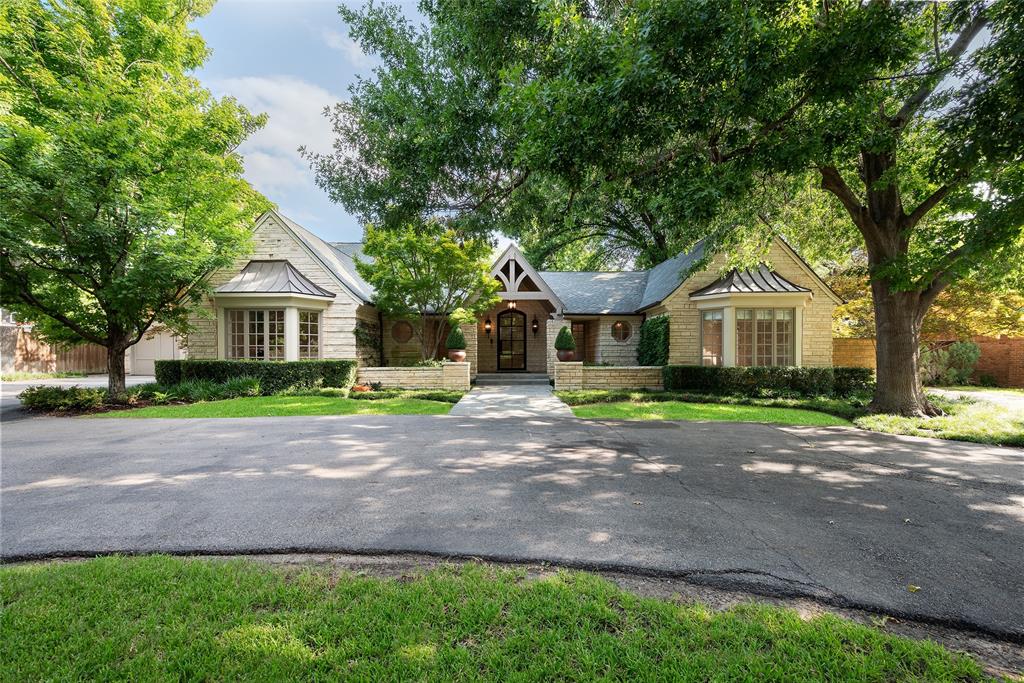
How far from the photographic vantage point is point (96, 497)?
4.38m

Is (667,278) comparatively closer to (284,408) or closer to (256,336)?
(284,408)

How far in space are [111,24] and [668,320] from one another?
18568mm

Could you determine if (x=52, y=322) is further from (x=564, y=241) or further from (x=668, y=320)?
(x=564, y=241)

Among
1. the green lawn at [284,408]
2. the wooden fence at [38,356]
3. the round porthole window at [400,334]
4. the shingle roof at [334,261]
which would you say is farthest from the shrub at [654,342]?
the wooden fence at [38,356]

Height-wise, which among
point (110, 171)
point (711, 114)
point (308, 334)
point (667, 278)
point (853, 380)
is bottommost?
point (853, 380)

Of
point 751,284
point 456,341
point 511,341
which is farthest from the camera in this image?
point 511,341

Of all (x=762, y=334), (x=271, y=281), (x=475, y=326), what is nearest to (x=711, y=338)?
(x=762, y=334)

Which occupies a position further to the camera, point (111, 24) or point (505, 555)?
point (111, 24)

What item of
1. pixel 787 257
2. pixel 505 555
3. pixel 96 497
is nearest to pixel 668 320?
pixel 787 257

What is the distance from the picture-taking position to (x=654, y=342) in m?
15.6

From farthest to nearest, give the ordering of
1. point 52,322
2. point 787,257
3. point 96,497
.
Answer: point 787,257, point 52,322, point 96,497

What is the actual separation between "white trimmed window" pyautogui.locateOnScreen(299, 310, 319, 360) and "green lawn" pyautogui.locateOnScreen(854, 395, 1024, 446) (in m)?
15.7

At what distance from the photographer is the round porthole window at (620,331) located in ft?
59.1

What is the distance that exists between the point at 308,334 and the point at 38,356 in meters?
18.1
